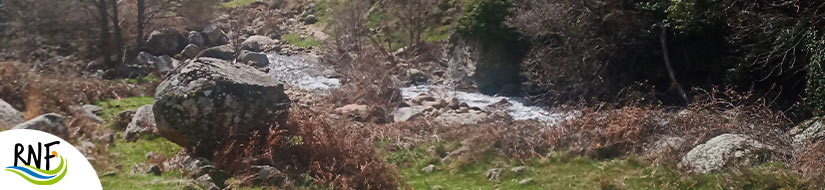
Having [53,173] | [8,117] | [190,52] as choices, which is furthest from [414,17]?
[53,173]

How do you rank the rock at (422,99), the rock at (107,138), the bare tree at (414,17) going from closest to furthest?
1. the rock at (107,138)
2. the rock at (422,99)
3. the bare tree at (414,17)

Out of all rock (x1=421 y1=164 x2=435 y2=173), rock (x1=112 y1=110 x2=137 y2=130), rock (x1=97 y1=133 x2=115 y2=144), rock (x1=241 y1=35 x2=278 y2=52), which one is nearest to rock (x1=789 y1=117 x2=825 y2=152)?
rock (x1=421 y1=164 x2=435 y2=173)

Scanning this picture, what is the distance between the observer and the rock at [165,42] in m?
35.3

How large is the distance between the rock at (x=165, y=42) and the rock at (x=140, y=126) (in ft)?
68.3

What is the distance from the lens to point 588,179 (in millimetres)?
13930

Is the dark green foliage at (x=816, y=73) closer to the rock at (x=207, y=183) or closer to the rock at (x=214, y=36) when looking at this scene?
the rock at (x=207, y=183)

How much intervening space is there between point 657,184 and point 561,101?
12.4 metres

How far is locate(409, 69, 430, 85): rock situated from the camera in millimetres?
32594

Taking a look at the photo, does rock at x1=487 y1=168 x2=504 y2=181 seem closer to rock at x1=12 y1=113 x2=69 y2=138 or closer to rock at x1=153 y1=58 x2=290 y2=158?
rock at x1=153 y1=58 x2=290 y2=158

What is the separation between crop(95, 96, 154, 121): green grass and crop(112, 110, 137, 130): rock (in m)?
0.62

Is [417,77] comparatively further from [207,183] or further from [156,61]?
[207,183]

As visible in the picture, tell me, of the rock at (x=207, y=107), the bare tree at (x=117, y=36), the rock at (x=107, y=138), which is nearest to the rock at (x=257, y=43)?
the bare tree at (x=117, y=36)

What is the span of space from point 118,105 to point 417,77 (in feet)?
52.4

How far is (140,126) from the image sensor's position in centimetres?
1492
